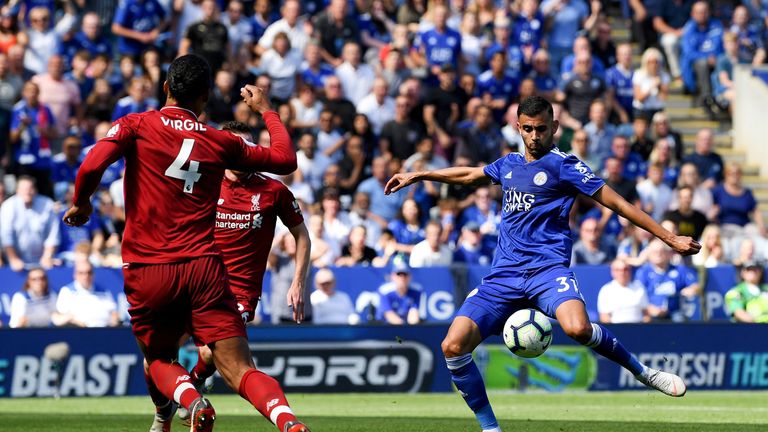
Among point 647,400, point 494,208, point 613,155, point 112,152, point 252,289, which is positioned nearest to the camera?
point 112,152

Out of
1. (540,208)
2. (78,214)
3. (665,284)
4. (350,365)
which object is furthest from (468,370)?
(665,284)

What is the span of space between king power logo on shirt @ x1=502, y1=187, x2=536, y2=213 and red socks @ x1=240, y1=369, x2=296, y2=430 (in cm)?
295

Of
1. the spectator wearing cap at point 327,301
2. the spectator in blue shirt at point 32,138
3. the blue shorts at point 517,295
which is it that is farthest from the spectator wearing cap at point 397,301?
the blue shorts at point 517,295

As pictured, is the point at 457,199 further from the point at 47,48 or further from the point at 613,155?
the point at 47,48

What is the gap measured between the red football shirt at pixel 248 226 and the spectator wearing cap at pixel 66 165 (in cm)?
797

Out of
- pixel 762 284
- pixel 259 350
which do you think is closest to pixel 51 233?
pixel 259 350

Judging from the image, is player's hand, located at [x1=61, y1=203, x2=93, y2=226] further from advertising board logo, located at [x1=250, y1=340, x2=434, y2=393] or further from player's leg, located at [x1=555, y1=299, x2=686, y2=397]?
advertising board logo, located at [x1=250, y1=340, x2=434, y2=393]

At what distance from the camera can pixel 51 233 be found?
57.9ft

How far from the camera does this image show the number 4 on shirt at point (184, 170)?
7691 mm

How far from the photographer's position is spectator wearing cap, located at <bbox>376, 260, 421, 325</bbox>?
57.0ft

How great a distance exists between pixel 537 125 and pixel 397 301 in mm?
7807

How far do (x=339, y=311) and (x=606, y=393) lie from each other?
11.3 ft

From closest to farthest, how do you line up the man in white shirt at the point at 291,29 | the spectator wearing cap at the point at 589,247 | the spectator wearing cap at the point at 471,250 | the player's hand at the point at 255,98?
the player's hand at the point at 255,98 < the spectator wearing cap at the point at 471,250 < the spectator wearing cap at the point at 589,247 < the man in white shirt at the point at 291,29

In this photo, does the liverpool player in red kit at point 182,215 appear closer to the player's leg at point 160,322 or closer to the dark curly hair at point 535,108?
the player's leg at point 160,322
